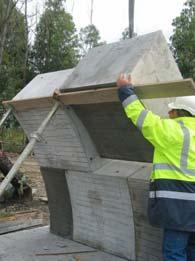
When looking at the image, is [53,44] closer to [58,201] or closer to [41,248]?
[58,201]

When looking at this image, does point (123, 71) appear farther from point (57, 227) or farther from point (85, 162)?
point (57, 227)

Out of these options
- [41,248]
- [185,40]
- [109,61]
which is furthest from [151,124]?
[185,40]

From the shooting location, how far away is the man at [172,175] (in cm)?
322

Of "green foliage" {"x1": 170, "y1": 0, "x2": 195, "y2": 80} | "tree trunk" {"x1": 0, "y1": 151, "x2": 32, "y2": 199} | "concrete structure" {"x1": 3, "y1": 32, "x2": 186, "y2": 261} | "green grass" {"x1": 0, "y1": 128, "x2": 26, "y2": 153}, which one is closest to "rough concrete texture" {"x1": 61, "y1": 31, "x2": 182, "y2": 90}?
"concrete structure" {"x1": 3, "y1": 32, "x2": 186, "y2": 261}

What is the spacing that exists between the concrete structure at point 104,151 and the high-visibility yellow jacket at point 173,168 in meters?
0.61

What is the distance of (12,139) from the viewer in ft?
66.5

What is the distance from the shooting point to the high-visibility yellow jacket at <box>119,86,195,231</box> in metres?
3.22

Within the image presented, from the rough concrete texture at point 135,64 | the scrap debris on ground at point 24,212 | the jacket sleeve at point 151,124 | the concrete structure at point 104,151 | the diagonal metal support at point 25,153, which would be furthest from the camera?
the scrap debris on ground at point 24,212

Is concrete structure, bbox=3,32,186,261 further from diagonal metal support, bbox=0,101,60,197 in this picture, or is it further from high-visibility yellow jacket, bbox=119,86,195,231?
high-visibility yellow jacket, bbox=119,86,195,231

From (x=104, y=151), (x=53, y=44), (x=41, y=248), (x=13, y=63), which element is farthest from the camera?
(x=53, y=44)

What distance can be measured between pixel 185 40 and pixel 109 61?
18.3m

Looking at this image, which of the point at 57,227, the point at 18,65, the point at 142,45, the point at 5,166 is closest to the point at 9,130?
the point at 18,65

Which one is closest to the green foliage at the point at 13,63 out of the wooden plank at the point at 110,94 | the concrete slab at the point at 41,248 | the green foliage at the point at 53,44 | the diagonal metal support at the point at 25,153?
the green foliage at the point at 53,44

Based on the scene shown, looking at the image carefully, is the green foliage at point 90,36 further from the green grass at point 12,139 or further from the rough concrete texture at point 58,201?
the rough concrete texture at point 58,201
